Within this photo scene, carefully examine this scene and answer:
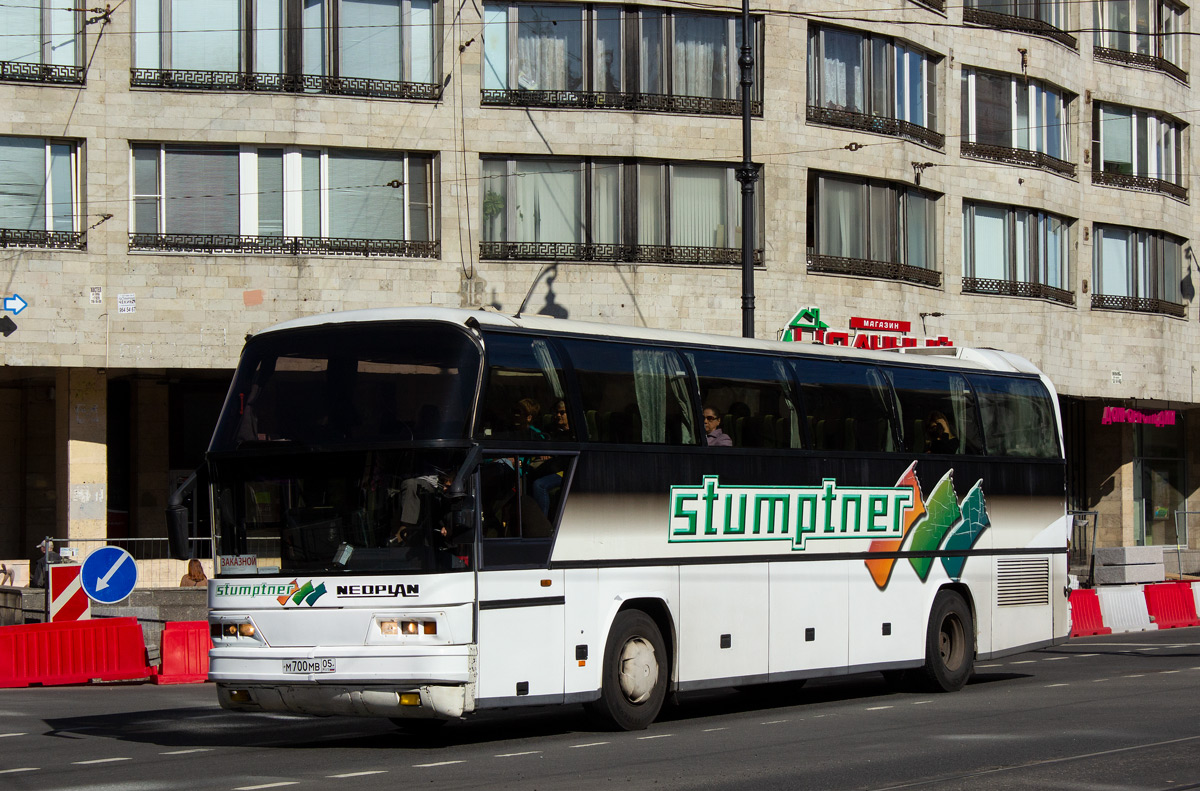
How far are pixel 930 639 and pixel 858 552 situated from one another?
1.61 meters

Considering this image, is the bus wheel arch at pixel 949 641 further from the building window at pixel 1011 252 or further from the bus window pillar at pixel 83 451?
the building window at pixel 1011 252

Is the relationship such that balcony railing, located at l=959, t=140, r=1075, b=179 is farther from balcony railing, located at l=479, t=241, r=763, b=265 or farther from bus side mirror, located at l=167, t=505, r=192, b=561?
bus side mirror, located at l=167, t=505, r=192, b=561

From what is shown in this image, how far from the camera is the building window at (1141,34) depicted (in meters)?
39.2

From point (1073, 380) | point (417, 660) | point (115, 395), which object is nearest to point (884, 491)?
point (417, 660)

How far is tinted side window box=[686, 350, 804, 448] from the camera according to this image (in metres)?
14.4

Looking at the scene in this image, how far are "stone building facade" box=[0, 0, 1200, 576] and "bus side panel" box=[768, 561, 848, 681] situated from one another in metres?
14.6

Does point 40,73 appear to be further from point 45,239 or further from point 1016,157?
point 1016,157

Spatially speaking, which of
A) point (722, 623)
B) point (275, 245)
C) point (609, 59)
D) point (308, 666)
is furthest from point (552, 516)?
point (609, 59)

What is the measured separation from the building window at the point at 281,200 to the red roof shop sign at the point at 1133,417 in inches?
743

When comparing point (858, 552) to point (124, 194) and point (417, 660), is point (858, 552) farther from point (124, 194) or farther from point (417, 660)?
point (124, 194)

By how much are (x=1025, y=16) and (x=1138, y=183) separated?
577cm

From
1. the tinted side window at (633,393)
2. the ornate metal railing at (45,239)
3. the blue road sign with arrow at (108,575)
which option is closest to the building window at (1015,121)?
the ornate metal railing at (45,239)

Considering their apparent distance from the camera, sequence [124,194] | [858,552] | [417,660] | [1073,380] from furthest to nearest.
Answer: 1. [1073,380]
2. [124,194]
3. [858,552]
4. [417,660]

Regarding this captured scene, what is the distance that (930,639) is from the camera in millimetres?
16812
